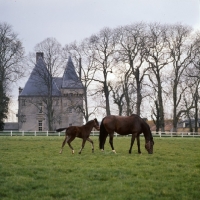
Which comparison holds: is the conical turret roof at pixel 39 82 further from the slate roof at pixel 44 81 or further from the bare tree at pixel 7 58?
the bare tree at pixel 7 58

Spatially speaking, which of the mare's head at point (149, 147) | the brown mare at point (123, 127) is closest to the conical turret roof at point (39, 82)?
the brown mare at point (123, 127)

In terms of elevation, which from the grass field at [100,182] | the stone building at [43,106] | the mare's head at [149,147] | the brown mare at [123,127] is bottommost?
the grass field at [100,182]

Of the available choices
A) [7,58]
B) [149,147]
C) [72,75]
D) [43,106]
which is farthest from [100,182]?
[43,106]

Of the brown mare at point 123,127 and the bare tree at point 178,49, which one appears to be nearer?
the brown mare at point 123,127

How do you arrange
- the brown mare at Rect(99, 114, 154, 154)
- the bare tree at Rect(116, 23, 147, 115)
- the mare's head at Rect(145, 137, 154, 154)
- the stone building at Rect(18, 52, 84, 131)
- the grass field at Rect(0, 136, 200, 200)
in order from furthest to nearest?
the stone building at Rect(18, 52, 84, 131) → the bare tree at Rect(116, 23, 147, 115) → the brown mare at Rect(99, 114, 154, 154) → the mare's head at Rect(145, 137, 154, 154) → the grass field at Rect(0, 136, 200, 200)

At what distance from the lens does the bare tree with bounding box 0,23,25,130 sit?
92.4ft

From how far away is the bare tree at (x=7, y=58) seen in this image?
28161 mm

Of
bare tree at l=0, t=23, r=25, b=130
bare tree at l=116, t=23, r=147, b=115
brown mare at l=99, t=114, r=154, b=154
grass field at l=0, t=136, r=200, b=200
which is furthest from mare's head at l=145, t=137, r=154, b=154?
bare tree at l=116, t=23, r=147, b=115

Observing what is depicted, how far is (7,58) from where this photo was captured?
3262 centimetres

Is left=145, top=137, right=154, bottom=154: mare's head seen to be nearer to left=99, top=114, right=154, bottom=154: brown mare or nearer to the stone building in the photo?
left=99, top=114, right=154, bottom=154: brown mare

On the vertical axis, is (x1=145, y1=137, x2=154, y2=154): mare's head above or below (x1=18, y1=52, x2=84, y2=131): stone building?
below

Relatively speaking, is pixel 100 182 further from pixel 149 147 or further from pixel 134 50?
pixel 134 50

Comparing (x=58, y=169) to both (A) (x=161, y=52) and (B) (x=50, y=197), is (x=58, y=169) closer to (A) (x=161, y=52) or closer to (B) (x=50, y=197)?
(B) (x=50, y=197)

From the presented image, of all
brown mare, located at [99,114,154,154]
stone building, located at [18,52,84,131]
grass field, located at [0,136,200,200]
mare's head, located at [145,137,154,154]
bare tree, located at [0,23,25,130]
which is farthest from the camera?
stone building, located at [18,52,84,131]
